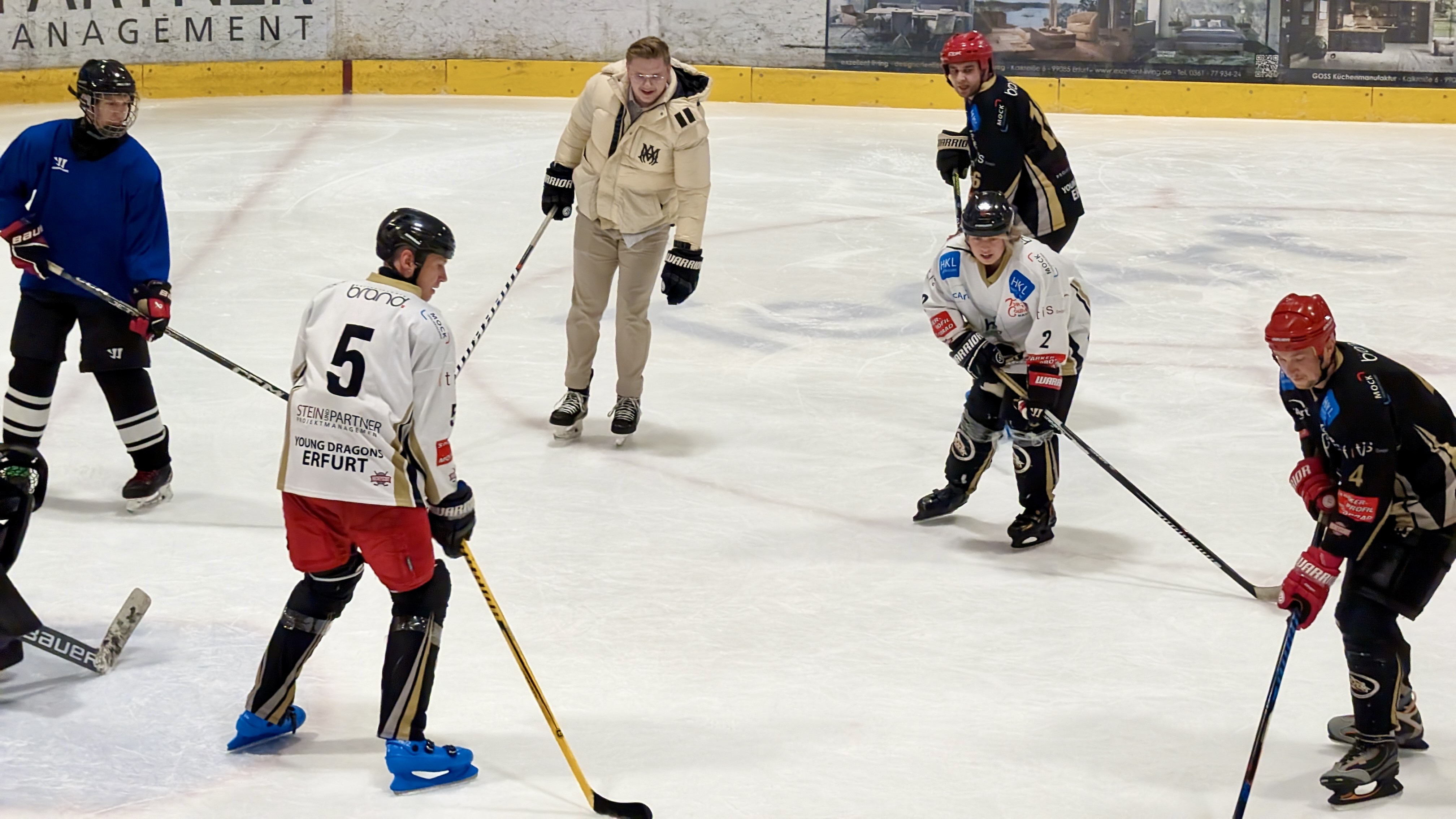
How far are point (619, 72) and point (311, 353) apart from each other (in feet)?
7.86

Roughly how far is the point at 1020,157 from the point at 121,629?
10.4ft

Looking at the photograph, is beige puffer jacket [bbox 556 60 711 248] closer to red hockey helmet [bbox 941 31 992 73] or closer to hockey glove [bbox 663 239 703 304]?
hockey glove [bbox 663 239 703 304]

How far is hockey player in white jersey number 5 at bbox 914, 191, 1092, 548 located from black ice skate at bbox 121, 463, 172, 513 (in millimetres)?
2145

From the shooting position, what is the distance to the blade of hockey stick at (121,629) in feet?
11.1

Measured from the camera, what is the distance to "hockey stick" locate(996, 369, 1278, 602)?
13.0 feet

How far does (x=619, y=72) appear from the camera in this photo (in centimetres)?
492

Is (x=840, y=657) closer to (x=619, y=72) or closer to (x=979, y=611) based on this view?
(x=979, y=611)

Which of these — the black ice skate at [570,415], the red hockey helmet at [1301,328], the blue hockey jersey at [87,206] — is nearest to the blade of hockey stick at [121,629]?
the blue hockey jersey at [87,206]

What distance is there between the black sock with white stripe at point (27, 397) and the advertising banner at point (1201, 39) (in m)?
8.57

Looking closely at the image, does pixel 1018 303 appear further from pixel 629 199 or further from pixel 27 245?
pixel 27 245

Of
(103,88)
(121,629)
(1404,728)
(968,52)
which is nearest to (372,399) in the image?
(121,629)

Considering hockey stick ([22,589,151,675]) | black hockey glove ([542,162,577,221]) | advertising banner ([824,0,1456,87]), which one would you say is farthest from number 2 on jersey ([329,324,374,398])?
advertising banner ([824,0,1456,87])

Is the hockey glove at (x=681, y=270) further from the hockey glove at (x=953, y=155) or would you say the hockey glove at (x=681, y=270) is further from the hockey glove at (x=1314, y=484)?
the hockey glove at (x=1314, y=484)

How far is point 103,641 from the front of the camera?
11.4ft
